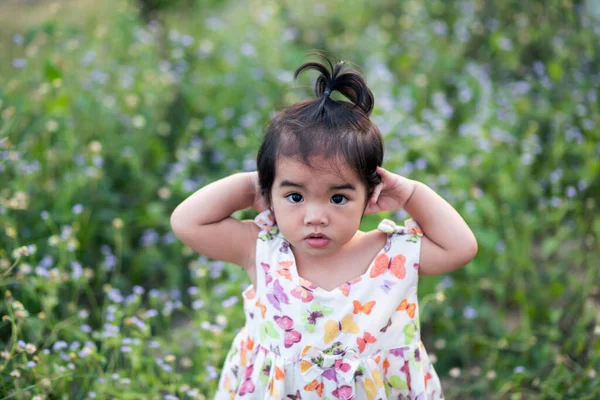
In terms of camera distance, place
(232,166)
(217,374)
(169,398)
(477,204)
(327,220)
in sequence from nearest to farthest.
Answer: (327,220) → (169,398) → (217,374) → (477,204) → (232,166)

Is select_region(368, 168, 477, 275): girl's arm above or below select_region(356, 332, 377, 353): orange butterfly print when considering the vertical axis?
above

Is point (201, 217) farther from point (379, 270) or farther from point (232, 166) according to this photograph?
point (232, 166)

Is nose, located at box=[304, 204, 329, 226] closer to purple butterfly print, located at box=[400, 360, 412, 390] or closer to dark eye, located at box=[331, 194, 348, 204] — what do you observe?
dark eye, located at box=[331, 194, 348, 204]

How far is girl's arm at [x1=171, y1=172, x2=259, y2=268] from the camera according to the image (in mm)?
1966

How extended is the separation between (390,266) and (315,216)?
0.93 ft

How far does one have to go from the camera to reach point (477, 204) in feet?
10.7

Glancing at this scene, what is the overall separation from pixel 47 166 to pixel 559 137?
2591 mm

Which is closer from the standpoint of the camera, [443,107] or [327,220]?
[327,220]

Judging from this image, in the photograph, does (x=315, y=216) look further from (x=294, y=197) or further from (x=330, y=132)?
(x=330, y=132)

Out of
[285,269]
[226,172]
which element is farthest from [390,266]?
[226,172]

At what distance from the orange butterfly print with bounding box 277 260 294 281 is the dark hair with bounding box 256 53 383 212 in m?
0.21

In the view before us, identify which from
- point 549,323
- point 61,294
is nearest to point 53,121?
point 61,294

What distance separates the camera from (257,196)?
203 centimetres

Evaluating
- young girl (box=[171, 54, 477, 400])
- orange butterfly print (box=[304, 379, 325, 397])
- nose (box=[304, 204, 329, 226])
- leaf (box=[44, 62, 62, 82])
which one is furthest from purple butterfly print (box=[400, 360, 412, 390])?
leaf (box=[44, 62, 62, 82])
